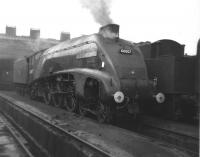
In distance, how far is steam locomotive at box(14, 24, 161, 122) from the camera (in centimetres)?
872

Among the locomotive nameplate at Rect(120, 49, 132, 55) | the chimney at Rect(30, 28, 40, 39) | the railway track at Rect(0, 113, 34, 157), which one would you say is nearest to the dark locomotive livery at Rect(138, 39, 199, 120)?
the locomotive nameplate at Rect(120, 49, 132, 55)

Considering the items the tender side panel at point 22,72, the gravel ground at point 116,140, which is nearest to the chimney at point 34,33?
the tender side panel at point 22,72

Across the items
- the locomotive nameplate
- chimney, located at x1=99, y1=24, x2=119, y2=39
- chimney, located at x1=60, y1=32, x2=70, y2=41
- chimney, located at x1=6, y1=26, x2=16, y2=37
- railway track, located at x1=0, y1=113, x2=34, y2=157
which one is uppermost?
chimney, located at x1=6, y1=26, x2=16, y2=37

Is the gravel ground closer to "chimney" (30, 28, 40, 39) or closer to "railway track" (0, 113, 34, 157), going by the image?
"railway track" (0, 113, 34, 157)

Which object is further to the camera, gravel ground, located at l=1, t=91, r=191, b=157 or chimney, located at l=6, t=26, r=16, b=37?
chimney, located at l=6, t=26, r=16, b=37

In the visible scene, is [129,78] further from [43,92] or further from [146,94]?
[43,92]

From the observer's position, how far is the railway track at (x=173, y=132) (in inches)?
300

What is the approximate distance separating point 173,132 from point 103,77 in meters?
2.70

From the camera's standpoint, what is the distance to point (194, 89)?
9977mm

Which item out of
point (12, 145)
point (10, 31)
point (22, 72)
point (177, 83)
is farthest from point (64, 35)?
point (12, 145)

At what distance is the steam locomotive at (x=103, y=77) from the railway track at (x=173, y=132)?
2.87ft

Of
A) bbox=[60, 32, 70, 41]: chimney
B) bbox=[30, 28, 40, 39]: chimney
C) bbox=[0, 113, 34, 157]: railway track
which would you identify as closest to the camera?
bbox=[0, 113, 34, 157]: railway track

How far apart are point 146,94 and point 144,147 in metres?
3.11

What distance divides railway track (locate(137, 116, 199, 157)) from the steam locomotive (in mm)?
875
